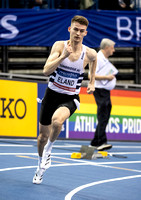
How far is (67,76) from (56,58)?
0.42m

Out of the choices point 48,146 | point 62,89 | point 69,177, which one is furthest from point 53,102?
point 69,177

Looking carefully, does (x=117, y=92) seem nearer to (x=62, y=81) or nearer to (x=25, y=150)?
(x=25, y=150)

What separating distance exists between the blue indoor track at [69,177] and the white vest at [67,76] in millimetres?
1269

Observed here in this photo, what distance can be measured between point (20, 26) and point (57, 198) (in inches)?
379

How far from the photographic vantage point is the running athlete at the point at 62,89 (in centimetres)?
635

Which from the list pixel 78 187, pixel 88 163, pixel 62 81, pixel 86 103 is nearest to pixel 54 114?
pixel 62 81

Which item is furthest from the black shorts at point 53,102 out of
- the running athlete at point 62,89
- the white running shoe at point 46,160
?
the white running shoe at point 46,160

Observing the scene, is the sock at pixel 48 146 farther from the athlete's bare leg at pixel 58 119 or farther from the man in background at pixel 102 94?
the man in background at pixel 102 94

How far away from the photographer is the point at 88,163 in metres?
8.84

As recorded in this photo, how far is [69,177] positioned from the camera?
7047mm

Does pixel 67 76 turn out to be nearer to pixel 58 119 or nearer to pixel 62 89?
pixel 62 89

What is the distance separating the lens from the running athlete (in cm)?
635

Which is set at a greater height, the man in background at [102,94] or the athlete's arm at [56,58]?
the athlete's arm at [56,58]

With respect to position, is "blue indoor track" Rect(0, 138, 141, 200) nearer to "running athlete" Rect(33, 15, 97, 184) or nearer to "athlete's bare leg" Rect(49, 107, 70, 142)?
"running athlete" Rect(33, 15, 97, 184)
